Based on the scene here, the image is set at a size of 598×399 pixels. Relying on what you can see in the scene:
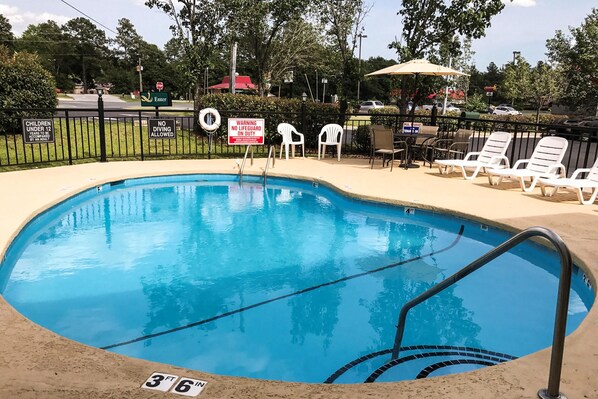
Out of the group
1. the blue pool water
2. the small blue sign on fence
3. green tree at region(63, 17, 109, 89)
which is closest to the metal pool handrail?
the blue pool water

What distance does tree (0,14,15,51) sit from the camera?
6444 cm

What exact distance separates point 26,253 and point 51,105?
30.9 feet

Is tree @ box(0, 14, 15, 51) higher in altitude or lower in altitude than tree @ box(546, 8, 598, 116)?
higher

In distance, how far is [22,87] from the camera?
40.5ft

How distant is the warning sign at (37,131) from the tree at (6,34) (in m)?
62.7

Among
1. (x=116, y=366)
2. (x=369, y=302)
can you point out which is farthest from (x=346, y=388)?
(x=369, y=302)

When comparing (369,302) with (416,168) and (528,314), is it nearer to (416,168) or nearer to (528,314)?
(528,314)

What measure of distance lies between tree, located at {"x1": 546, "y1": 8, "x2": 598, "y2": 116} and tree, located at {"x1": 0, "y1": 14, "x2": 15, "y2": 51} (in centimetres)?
6365

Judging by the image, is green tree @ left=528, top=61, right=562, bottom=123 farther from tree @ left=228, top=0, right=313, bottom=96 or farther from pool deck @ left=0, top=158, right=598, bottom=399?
pool deck @ left=0, top=158, right=598, bottom=399

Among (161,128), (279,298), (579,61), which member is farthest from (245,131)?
(579,61)

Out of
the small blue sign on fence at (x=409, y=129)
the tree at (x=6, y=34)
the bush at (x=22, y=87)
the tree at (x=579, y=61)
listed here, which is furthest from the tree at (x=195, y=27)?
the tree at (x=6, y=34)

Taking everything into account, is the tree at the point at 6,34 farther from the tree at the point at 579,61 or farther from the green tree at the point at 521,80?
the tree at the point at 579,61

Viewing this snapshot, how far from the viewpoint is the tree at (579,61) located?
22.3 meters

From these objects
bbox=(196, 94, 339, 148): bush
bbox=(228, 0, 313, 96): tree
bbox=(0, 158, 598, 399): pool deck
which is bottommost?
bbox=(0, 158, 598, 399): pool deck
